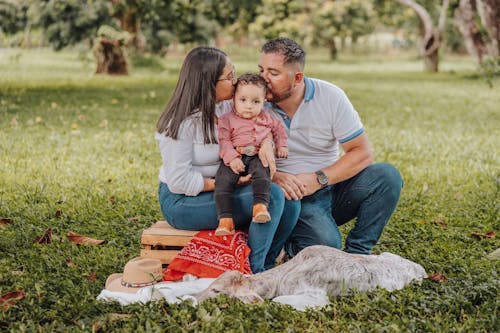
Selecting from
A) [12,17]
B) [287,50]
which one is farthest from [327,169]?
[12,17]

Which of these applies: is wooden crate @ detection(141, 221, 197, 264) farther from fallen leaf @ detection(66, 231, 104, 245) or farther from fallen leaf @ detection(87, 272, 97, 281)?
fallen leaf @ detection(66, 231, 104, 245)

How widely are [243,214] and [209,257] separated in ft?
1.05

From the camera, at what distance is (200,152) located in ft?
13.6

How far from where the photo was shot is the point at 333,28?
40000 millimetres

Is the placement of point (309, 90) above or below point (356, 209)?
above

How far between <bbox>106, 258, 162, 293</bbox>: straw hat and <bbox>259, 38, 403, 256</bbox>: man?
3.19 ft

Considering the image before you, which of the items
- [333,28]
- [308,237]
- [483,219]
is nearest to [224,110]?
[308,237]

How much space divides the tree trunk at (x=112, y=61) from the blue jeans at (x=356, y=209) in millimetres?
16175

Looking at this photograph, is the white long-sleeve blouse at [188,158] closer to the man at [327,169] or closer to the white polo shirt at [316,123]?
the man at [327,169]

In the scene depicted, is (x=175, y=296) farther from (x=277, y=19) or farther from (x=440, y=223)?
(x=277, y=19)

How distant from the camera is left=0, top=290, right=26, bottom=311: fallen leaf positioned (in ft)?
11.8

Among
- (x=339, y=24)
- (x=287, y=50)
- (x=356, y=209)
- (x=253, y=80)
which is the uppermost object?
(x=287, y=50)

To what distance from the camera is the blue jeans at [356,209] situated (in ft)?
14.5

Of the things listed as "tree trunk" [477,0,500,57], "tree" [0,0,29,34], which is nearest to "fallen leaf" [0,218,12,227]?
"tree trunk" [477,0,500,57]
